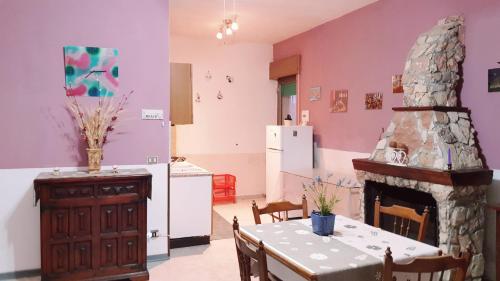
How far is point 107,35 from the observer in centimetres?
376

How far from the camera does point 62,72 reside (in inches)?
143

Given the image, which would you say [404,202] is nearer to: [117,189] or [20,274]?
[117,189]

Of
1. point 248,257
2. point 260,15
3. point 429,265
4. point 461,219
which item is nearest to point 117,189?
point 248,257

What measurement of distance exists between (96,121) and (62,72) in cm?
57

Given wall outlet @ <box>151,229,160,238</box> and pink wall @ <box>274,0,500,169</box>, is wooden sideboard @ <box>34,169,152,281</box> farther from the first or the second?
pink wall @ <box>274,0,500,169</box>

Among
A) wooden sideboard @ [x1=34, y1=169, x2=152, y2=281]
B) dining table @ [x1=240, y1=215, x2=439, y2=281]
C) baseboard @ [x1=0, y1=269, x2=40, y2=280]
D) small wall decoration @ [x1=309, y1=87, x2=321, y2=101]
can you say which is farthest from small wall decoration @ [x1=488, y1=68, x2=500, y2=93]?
baseboard @ [x1=0, y1=269, x2=40, y2=280]

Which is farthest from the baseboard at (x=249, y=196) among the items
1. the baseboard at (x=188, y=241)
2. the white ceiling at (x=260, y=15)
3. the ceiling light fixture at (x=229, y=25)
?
the ceiling light fixture at (x=229, y=25)

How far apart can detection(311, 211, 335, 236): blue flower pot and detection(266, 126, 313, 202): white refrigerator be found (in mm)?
3455

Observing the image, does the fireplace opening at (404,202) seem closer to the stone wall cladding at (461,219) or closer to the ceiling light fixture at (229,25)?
the stone wall cladding at (461,219)

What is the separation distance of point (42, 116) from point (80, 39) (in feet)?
2.61

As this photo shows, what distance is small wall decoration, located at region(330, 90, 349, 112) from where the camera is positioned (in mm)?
5258

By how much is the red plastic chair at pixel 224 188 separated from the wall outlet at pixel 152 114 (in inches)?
115

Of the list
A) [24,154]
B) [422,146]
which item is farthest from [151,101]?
[422,146]

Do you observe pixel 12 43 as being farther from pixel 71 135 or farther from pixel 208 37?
pixel 208 37
